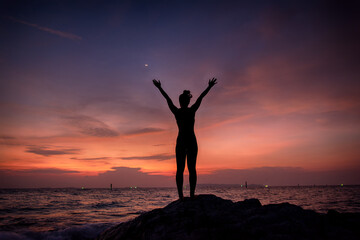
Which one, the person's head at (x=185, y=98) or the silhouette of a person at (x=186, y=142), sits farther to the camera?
the person's head at (x=185, y=98)

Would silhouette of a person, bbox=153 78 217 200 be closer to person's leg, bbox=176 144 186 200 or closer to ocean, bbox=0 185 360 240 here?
person's leg, bbox=176 144 186 200

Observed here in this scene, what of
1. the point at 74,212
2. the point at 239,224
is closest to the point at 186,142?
the point at 239,224

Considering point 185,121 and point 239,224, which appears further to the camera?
point 185,121

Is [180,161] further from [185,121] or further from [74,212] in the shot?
[74,212]

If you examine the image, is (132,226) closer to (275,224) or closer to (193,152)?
(193,152)

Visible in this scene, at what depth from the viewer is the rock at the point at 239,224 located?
3627 mm

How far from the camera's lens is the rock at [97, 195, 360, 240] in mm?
3627

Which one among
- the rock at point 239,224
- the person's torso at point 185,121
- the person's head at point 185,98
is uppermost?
the person's head at point 185,98

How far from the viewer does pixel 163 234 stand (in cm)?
395

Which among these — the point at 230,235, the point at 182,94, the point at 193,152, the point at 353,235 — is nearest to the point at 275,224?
the point at 230,235

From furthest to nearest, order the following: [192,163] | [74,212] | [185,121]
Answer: [74,212] < [185,121] < [192,163]

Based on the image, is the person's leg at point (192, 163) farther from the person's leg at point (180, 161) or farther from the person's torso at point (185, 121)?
the person's torso at point (185, 121)

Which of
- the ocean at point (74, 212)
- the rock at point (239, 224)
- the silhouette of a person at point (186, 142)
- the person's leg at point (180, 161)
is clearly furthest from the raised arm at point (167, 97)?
the ocean at point (74, 212)

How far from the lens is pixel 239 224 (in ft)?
12.9
